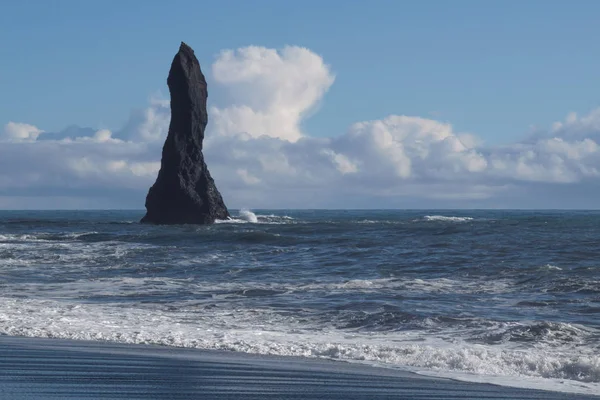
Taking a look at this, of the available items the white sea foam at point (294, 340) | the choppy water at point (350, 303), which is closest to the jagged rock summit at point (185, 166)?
the choppy water at point (350, 303)

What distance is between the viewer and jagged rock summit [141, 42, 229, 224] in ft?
203

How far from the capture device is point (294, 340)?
41.9 ft

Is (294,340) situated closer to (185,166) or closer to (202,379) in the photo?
(202,379)

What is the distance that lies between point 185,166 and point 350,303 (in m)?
47.1

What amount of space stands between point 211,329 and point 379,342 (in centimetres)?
305

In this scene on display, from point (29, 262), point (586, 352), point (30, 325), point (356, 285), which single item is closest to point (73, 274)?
point (29, 262)

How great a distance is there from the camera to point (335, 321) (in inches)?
591

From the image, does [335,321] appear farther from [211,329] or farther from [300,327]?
[211,329]

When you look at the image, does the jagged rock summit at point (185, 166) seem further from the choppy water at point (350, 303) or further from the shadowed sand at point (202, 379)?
the shadowed sand at point (202, 379)

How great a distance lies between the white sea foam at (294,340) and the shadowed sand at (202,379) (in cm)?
68

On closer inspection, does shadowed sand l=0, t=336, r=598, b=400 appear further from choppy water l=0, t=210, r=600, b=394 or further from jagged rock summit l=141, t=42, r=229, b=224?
jagged rock summit l=141, t=42, r=229, b=224

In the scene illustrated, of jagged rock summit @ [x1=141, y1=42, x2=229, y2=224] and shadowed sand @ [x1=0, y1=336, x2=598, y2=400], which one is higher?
jagged rock summit @ [x1=141, y1=42, x2=229, y2=224]

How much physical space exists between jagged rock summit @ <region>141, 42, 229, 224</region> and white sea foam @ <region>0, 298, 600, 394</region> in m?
44.5

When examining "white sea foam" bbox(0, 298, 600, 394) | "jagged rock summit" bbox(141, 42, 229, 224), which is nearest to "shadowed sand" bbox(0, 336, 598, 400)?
"white sea foam" bbox(0, 298, 600, 394)
